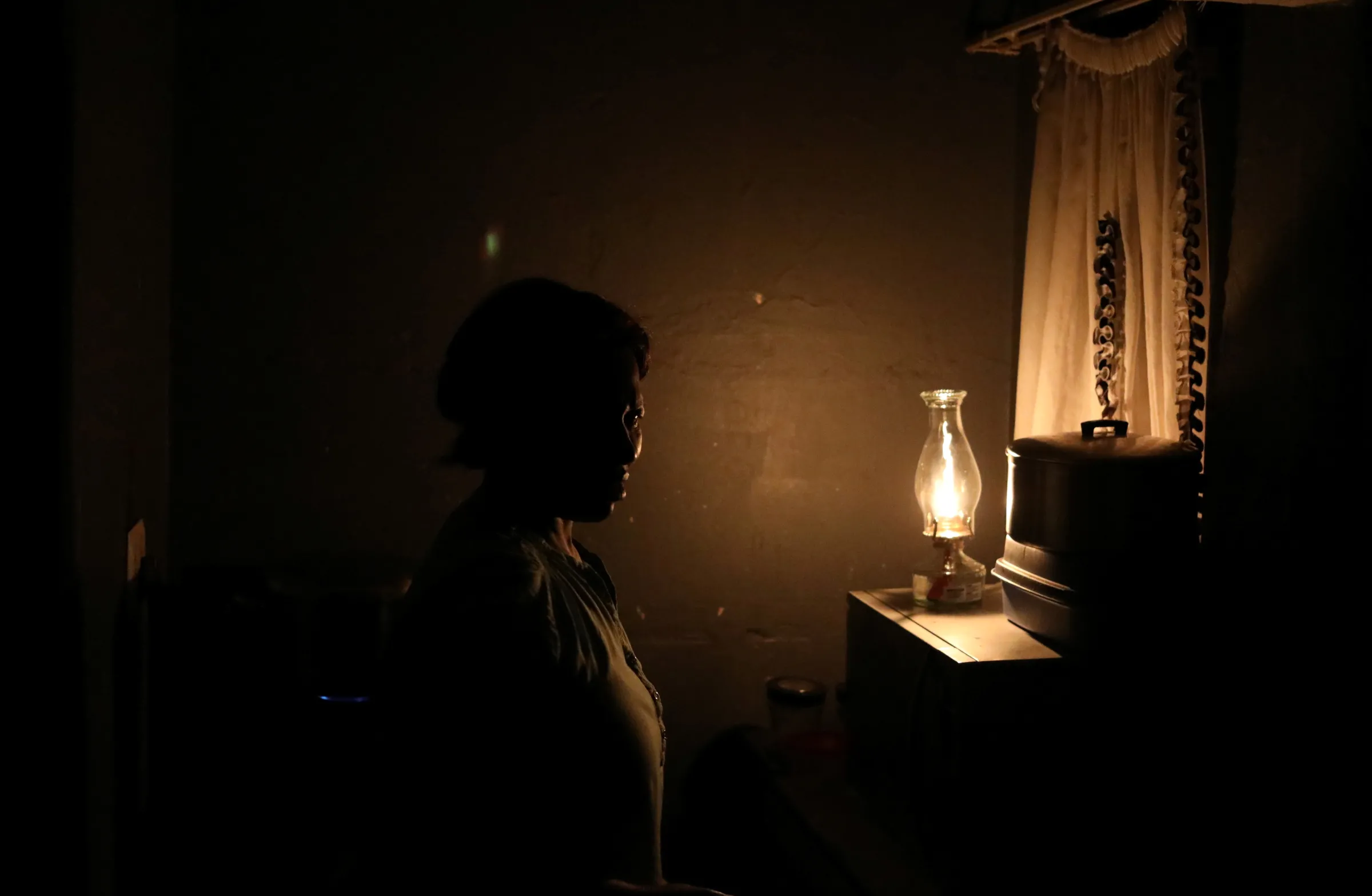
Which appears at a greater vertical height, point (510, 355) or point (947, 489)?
point (510, 355)

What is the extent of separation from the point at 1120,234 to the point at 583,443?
129 cm

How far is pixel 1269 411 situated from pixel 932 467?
66cm

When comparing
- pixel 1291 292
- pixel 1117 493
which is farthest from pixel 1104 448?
pixel 1291 292

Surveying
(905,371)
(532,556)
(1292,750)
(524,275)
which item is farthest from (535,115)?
(1292,750)

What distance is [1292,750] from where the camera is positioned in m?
1.62

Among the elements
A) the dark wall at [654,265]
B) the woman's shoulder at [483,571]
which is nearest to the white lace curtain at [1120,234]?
the dark wall at [654,265]

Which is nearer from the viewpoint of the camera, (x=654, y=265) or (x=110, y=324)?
(x=110, y=324)

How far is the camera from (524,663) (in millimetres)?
1139

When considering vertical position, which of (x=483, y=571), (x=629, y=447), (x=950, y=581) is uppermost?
(x=629, y=447)

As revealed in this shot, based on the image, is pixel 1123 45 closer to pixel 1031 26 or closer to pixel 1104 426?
pixel 1031 26

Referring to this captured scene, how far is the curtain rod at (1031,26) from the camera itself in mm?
1906

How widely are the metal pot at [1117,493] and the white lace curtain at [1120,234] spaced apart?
216 mm

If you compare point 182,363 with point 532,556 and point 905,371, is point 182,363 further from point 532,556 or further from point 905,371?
point 905,371

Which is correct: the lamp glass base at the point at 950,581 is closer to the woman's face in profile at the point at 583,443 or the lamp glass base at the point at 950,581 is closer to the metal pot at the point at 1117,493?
the metal pot at the point at 1117,493
